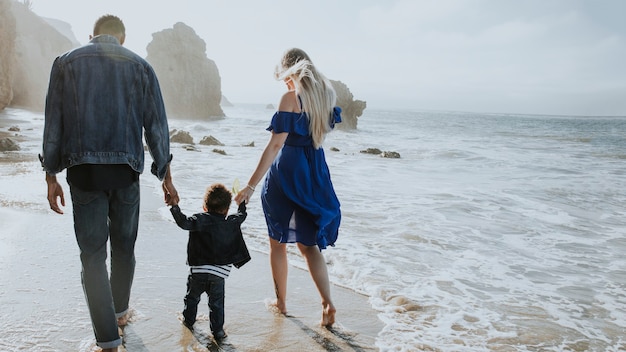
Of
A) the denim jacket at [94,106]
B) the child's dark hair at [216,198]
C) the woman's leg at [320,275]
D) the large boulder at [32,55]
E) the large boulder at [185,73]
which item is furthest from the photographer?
the large boulder at [185,73]

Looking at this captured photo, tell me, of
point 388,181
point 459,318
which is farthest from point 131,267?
point 388,181

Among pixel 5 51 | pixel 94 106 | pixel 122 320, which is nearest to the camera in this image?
pixel 94 106

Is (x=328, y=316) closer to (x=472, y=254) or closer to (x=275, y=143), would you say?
(x=275, y=143)

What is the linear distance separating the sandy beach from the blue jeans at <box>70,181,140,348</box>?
37cm

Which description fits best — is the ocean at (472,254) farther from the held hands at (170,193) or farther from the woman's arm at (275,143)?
the held hands at (170,193)

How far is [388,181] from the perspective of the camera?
39.3ft

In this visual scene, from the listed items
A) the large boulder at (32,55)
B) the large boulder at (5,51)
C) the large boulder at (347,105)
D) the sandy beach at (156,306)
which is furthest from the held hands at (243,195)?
the large boulder at (32,55)

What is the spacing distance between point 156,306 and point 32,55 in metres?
53.8

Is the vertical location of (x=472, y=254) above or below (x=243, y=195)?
below

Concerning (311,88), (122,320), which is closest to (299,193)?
(311,88)

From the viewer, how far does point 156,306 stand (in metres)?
3.61

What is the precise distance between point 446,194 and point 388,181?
6.37ft

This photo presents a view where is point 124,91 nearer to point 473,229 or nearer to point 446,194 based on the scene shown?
point 473,229

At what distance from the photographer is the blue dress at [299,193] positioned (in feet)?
11.1
